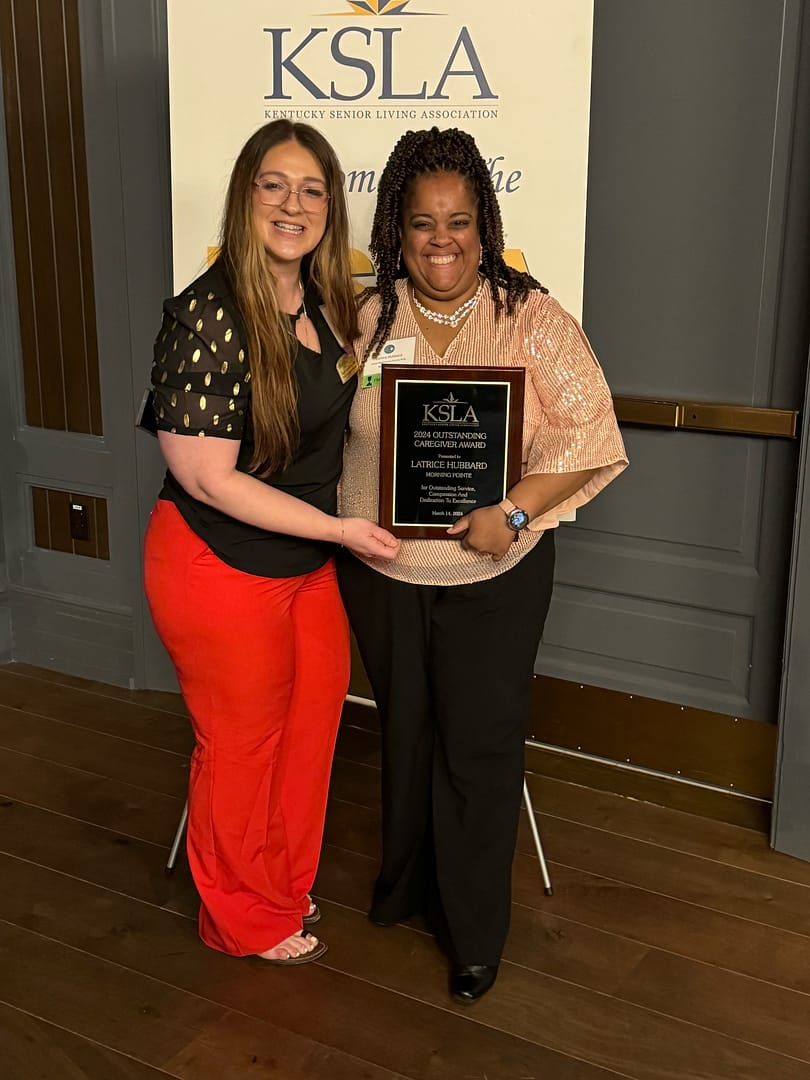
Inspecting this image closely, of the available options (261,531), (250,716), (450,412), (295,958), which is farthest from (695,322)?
(295,958)

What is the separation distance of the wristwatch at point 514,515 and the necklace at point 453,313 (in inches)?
13.0

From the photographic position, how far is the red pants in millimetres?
2156

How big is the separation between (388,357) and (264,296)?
249 mm

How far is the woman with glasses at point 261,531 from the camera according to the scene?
1.99 m

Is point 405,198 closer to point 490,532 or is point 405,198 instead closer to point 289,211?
point 289,211

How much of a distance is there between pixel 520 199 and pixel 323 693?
116 centimetres

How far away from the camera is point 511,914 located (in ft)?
8.26

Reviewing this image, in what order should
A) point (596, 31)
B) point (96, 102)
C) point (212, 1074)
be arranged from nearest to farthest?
1. point (212, 1074)
2. point (596, 31)
3. point (96, 102)

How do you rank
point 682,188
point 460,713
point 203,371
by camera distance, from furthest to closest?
1. point 682,188
2. point 460,713
3. point 203,371

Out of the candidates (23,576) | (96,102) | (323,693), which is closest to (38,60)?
(96,102)

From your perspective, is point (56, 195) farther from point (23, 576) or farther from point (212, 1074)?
point (212, 1074)

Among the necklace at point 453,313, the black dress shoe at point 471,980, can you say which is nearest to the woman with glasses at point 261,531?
the necklace at point 453,313

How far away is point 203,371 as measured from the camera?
1.98 m

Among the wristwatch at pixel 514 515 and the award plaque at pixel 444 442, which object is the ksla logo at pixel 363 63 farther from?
the wristwatch at pixel 514 515
